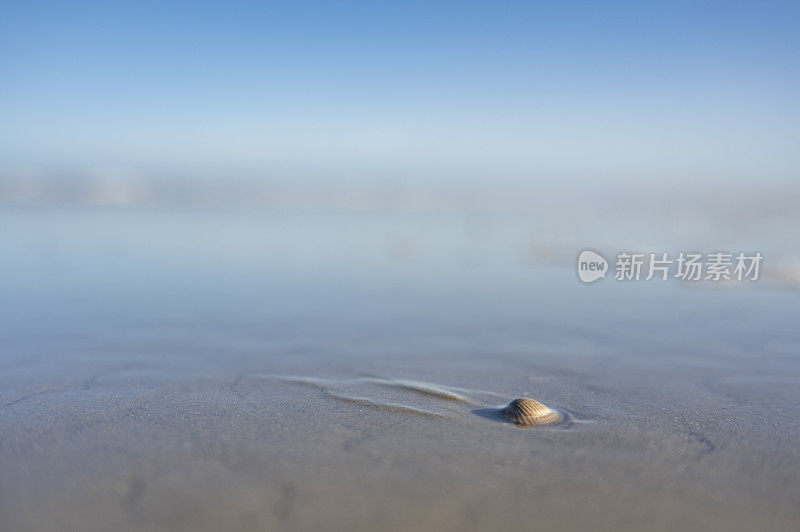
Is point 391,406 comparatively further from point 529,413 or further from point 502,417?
point 529,413

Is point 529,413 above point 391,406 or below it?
above

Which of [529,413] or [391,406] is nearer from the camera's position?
[529,413]

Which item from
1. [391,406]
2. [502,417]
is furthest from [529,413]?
[391,406]

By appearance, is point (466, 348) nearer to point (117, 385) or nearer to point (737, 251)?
point (117, 385)

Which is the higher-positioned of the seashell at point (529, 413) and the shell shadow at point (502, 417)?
the seashell at point (529, 413)

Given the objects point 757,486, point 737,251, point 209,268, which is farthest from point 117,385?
point 737,251
